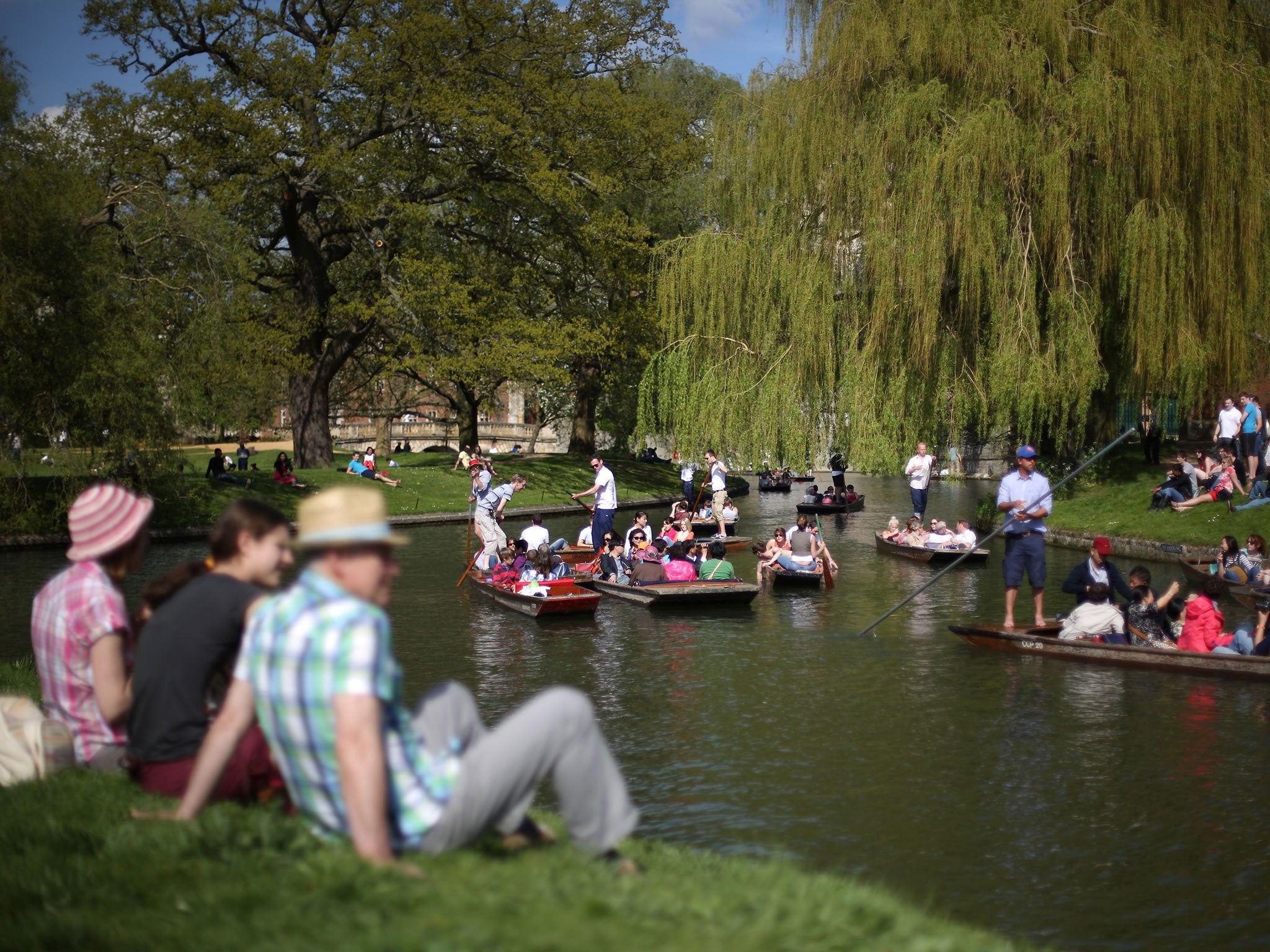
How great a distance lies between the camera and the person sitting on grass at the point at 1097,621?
41.8 ft

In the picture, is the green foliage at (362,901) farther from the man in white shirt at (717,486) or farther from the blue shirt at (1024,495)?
the man in white shirt at (717,486)

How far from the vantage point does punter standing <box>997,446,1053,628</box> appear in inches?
536

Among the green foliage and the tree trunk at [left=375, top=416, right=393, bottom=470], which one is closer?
the green foliage

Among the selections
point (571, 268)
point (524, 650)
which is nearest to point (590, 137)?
point (571, 268)

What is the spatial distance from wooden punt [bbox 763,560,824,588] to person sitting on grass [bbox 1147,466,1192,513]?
8.91m

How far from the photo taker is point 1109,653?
1234cm

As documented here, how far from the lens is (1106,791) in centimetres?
827

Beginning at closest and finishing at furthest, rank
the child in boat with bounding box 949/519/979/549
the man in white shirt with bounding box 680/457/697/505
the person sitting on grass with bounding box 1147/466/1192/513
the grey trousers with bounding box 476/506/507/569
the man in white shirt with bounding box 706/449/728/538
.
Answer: the grey trousers with bounding box 476/506/507/569, the child in boat with bounding box 949/519/979/549, the person sitting on grass with bounding box 1147/466/1192/513, the man in white shirt with bounding box 706/449/728/538, the man in white shirt with bounding box 680/457/697/505

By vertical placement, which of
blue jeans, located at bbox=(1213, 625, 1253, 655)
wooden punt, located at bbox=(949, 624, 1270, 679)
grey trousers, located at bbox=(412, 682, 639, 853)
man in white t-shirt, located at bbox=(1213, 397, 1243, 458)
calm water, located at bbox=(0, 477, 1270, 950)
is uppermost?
man in white t-shirt, located at bbox=(1213, 397, 1243, 458)

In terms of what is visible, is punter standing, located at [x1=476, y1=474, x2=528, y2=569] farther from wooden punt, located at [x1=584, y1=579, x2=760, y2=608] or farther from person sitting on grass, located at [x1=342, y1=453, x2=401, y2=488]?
person sitting on grass, located at [x1=342, y1=453, x2=401, y2=488]

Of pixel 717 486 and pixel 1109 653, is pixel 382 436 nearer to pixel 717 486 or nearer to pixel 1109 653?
pixel 717 486

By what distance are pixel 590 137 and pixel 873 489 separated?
2092 cm

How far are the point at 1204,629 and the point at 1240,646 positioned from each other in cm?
36

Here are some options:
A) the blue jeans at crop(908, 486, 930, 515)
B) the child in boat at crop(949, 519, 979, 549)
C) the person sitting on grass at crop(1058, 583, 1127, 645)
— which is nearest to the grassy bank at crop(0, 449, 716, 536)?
the blue jeans at crop(908, 486, 930, 515)
